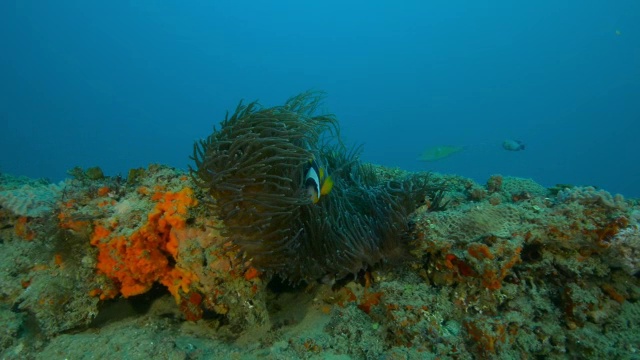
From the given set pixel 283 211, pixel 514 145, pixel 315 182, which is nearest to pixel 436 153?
pixel 514 145

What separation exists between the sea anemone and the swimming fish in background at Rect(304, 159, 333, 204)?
73 mm

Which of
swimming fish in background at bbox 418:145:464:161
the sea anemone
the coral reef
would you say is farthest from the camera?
swimming fish in background at bbox 418:145:464:161

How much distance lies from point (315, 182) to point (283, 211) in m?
0.39

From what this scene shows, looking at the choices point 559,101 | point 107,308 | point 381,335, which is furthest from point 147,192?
point 559,101

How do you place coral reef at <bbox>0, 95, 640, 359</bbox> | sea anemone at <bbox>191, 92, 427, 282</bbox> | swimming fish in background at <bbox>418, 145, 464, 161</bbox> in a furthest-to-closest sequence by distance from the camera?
swimming fish in background at <bbox>418, 145, 464, 161</bbox>
sea anemone at <bbox>191, 92, 427, 282</bbox>
coral reef at <bbox>0, 95, 640, 359</bbox>

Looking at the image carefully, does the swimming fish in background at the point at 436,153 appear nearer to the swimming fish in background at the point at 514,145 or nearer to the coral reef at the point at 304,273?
the swimming fish in background at the point at 514,145

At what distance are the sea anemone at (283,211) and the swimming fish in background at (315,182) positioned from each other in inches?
2.9

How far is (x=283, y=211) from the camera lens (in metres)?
3.08

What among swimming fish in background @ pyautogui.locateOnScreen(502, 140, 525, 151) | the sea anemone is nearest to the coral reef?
the sea anemone

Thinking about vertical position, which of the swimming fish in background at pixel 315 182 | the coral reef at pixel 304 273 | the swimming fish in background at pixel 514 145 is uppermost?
the swimming fish in background at pixel 514 145

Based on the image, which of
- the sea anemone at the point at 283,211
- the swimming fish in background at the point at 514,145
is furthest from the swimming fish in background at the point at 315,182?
the swimming fish in background at the point at 514,145

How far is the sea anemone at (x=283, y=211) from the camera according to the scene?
3031 millimetres

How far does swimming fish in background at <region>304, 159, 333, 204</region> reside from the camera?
309 cm

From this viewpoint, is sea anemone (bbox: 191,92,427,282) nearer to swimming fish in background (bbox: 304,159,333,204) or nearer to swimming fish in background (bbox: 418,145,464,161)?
swimming fish in background (bbox: 304,159,333,204)
